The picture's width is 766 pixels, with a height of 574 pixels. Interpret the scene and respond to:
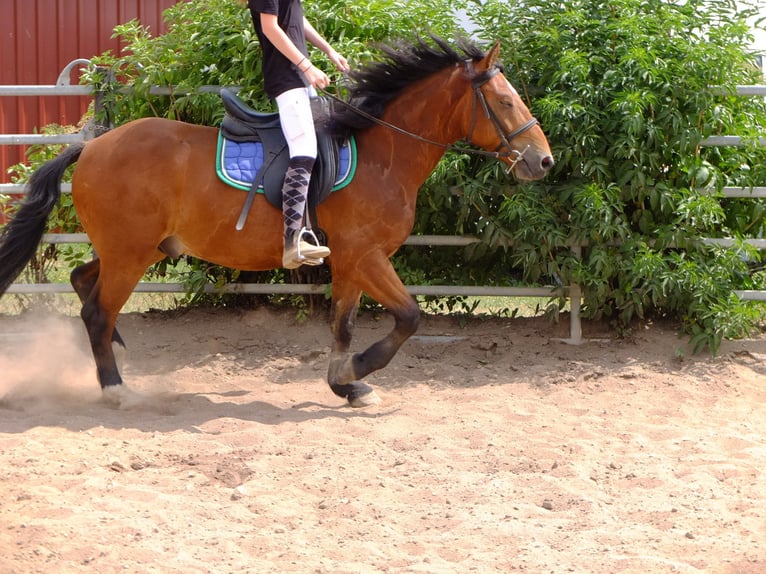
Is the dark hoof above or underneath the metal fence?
underneath

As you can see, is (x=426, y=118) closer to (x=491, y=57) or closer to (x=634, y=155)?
(x=491, y=57)

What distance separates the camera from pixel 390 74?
613cm

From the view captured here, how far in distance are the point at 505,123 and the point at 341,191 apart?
1027 millimetres

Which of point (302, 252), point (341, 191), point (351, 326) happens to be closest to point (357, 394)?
point (351, 326)

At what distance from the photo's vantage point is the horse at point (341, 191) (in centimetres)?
597

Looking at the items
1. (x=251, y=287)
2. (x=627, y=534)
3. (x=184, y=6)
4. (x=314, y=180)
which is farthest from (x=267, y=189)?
(x=627, y=534)

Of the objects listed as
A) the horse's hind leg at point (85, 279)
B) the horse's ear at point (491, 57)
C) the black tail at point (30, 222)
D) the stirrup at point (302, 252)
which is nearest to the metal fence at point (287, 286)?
the horse's hind leg at point (85, 279)

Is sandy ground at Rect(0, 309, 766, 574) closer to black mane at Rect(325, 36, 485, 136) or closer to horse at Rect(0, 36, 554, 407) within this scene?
horse at Rect(0, 36, 554, 407)

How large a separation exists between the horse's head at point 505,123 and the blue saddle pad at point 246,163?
766 mm

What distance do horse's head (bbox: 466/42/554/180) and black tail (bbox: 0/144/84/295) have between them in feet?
8.30

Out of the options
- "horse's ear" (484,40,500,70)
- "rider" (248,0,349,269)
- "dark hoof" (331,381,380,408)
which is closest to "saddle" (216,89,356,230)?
"rider" (248,0,349,269)

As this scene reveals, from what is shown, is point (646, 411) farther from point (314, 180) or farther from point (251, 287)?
point (251, 287)

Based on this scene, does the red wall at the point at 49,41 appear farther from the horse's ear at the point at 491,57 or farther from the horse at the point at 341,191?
the horse's ear at the point at 491,57

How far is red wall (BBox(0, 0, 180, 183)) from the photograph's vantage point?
441 inches
